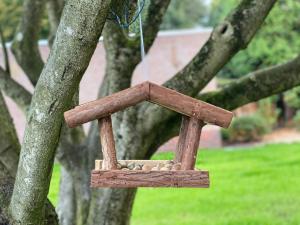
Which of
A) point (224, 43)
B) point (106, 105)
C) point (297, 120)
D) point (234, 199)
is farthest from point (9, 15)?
point (106, 105)

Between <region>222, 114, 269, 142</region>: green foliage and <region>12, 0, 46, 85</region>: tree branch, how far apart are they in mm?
10875

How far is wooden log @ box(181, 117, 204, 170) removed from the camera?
7.40 feet

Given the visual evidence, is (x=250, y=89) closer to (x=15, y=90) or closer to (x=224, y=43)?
(x=224, y=43)

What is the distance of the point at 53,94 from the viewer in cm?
234

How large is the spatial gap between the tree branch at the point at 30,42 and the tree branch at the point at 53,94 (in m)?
2.57

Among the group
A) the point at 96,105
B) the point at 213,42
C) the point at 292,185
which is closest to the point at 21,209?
the point at 96,105

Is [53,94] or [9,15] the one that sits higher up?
[9,15]

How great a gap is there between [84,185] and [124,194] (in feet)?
2.05

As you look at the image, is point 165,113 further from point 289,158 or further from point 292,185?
point 289,158

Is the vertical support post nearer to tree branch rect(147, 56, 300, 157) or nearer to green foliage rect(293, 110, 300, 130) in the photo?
tree branch rect(147, 56, 300, 157)

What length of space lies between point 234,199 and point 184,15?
59.5 feet

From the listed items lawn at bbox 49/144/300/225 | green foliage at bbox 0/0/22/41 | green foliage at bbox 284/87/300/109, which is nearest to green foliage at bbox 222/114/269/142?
green foliage at bbox 284/87/300/109

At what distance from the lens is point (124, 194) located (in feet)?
12.6

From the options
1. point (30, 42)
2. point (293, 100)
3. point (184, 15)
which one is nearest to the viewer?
point (30, 42)
